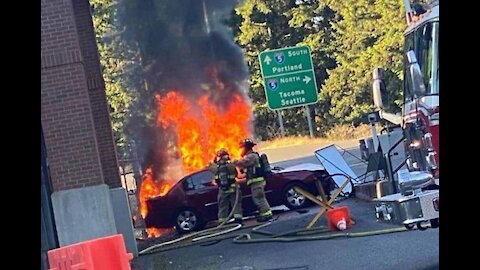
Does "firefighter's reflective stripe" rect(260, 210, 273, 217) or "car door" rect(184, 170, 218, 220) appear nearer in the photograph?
"firefighter's reflective stripe" rect(260, 210, 273, 217)

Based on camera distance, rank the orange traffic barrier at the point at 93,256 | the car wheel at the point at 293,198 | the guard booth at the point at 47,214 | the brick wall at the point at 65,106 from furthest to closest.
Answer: the car wheel at the point at 293,198, the brick wall at the point at 65,106, the guard booth at the point at 47,214, the orange traffic barrier at the point at 93,256

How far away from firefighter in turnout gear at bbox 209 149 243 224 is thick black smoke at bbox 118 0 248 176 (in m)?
0.82

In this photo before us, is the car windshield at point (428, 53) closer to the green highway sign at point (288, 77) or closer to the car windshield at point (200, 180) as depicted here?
the green highway sign at point (288, 77)

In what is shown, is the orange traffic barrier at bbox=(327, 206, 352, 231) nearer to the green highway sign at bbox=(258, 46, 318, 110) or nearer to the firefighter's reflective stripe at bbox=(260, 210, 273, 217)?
the firefighter's reflective stripe at bbox=(260, 210, 273, 217)

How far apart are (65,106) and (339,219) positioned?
3765 mm

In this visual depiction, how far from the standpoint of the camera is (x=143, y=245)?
1023 centimetres

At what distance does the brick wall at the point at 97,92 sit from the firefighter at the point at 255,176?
1.80m

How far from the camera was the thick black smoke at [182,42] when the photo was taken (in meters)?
9.96

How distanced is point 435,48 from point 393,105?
1366 mm

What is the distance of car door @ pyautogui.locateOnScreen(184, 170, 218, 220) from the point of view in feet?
34.5

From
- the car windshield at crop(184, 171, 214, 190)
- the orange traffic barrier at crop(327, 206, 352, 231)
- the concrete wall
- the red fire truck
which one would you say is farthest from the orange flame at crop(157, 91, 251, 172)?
the red fire truck

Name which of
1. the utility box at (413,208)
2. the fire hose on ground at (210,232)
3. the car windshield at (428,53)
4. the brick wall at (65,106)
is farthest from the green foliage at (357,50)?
the utility box at (413,208)

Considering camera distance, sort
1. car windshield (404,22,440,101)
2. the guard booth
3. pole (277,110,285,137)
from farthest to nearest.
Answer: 1. pole (277,110,285,137)
2. the guard booth
3. car windshield (404,22,440,101)
